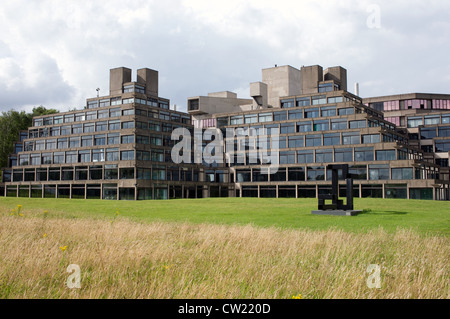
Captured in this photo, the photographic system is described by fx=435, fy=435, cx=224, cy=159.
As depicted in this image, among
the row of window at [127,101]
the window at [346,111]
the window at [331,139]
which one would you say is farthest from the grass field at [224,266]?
the row of window at [127,101]

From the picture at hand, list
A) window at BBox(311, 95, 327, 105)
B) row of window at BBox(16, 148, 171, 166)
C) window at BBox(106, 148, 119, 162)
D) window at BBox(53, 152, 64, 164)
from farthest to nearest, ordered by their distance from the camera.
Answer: window at BBox(53, 152, 64, 164)
window at BBox(311, 95, 327, 105)
window at BBox(106, 148, 119, 162)
row of window at BBox(16, 148, 171, 166)

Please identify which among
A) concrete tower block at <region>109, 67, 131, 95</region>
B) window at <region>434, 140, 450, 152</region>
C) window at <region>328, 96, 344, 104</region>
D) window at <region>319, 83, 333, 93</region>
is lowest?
window at <region>434, 140, 450, 152</region>

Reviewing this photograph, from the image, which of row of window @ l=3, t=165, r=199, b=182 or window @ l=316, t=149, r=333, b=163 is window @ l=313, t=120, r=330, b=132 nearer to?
window @ l=316, t=149, r=333, b=163

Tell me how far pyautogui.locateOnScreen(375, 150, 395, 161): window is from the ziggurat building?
0.17 meters

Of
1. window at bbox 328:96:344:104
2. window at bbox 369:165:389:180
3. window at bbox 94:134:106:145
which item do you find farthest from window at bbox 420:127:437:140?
window at bbox 94:134:106:145

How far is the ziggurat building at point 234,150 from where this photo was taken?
77562 mm

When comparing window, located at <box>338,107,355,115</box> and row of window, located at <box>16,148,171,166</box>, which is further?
window, located at <box>338,107,355,115</box>

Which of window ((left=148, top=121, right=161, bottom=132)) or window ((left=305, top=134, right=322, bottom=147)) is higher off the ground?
window ((left=148, top=121, right=161, bottom=132))

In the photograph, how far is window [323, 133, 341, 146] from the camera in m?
81.7

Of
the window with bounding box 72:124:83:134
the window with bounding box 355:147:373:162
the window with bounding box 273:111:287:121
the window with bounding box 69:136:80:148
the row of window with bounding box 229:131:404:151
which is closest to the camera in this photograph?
the window with bounding box 355:147:373:162

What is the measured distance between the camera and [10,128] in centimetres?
10612

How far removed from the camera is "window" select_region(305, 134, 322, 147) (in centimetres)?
8375
